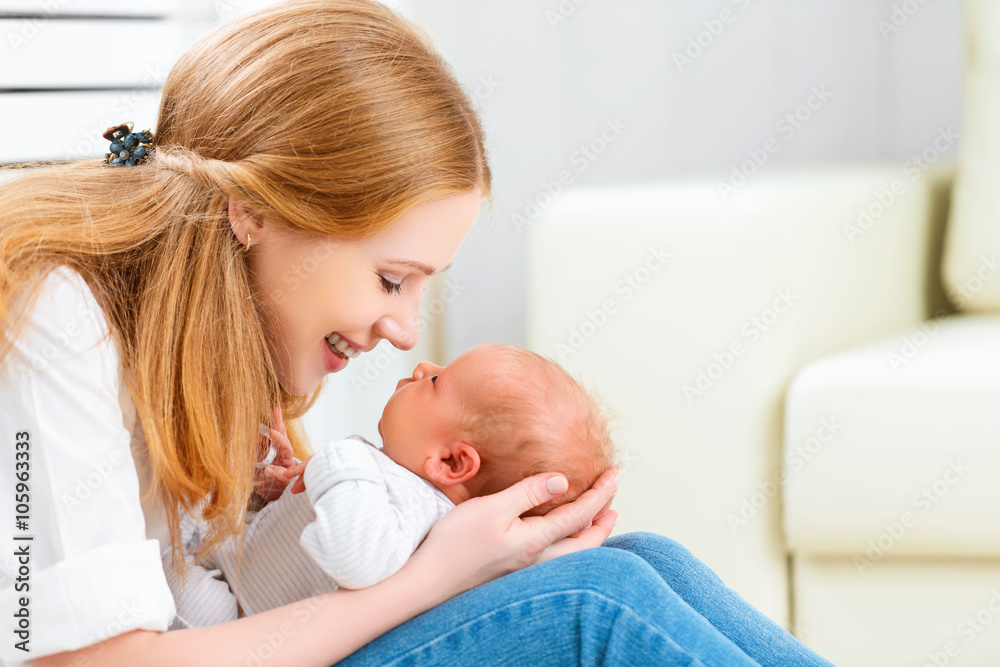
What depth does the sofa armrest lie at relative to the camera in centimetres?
128

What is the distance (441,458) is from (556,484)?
5.1 inches

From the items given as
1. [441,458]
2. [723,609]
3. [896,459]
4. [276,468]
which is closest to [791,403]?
[896,459]

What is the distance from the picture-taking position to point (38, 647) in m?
0.72

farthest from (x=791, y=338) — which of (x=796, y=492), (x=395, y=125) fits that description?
(x=395, y=125)

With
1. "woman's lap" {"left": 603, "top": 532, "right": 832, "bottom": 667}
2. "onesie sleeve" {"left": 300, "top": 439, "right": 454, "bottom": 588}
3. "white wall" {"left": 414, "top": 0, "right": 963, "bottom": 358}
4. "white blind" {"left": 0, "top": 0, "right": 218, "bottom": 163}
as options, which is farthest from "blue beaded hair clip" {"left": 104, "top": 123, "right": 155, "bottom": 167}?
"white wall" {"left": 414, "top": 0, "right": 963, "bottom": 358}

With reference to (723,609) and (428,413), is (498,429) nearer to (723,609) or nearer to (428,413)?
(428,413)

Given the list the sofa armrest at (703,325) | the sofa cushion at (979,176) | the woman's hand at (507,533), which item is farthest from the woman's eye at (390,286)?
the sofa cushion at (979,176)

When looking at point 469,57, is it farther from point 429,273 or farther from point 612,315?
point 429,273

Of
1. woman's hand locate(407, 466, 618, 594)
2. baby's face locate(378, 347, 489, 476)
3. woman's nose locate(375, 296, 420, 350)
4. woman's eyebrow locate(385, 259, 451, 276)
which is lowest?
woman's hand locate(407, 466, 618, 594)

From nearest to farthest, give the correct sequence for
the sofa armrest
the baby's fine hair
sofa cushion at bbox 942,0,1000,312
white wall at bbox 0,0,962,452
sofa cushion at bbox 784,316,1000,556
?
the baby's fine hair → sofa cushion at bbox 784,316,1000,556 → the sofa armrest → sofa cushion at bbox 942,0,1000,312 → white wall at bbox 0,0,962,452

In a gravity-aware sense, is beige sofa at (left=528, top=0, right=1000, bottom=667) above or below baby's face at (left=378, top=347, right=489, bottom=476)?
below

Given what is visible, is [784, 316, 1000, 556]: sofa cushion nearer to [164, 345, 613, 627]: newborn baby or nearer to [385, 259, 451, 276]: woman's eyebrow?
[164, 345, 613, 627]: newborn baby

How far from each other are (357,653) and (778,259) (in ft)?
2.61

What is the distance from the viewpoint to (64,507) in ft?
2.39
